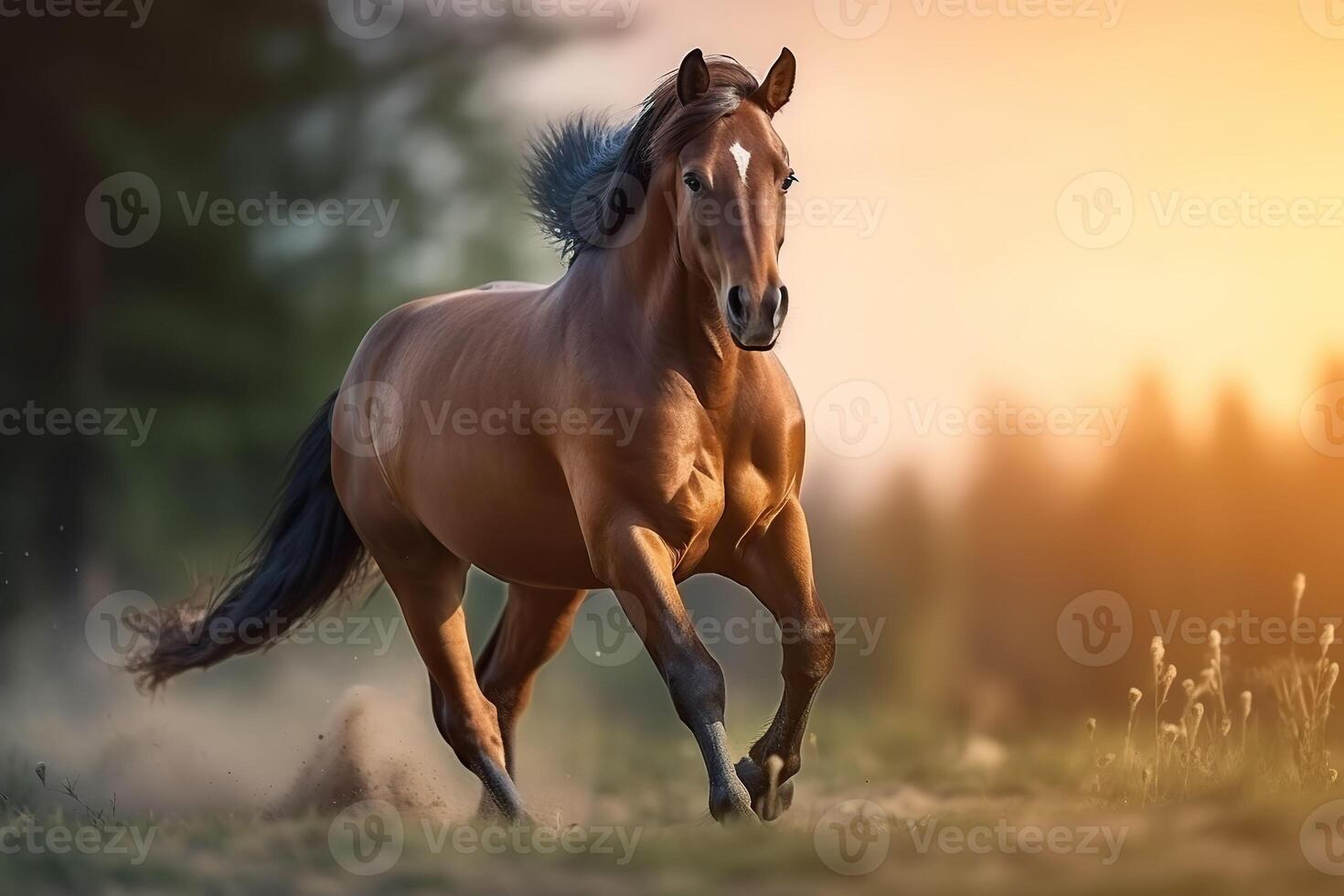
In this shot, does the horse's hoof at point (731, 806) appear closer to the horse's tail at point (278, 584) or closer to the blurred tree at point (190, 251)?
the horse's tail at point (278, 584)

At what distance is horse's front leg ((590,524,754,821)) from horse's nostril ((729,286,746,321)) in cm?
74

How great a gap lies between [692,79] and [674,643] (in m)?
1.69

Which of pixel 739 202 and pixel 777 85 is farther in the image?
pixel 777 85

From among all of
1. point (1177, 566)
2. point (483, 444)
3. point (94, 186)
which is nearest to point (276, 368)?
point (94, 186)

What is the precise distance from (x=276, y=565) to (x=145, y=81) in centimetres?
325

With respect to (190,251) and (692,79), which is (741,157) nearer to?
(692,79)

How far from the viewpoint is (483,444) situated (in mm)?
5004

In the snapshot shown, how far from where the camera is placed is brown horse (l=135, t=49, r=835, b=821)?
13.9 feet

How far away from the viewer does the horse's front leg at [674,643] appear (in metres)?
4.17

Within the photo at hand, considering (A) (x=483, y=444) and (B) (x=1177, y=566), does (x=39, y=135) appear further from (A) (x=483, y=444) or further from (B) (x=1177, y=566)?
(B) (x=1177, y=566)

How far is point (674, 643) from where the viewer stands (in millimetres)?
4234

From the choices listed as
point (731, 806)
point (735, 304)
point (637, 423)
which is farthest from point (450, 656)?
point (735, 304)

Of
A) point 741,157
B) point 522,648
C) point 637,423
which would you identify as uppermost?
point 741,157

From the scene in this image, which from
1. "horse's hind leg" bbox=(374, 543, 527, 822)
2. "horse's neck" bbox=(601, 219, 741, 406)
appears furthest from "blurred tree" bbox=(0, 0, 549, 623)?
"horse's neck" bbox=(601, 219, 741, 406)
